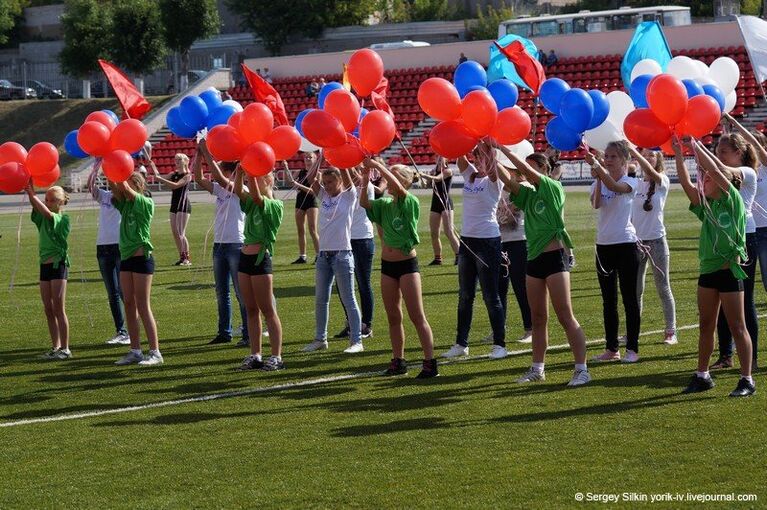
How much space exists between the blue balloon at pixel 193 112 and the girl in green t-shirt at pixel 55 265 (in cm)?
159

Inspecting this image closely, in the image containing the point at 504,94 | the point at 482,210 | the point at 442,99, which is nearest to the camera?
the point at 442,99

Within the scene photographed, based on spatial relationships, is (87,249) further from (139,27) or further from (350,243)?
(139,27)

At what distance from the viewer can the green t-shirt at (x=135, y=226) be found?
1000 cm

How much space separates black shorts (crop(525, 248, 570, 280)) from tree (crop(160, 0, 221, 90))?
152 ft

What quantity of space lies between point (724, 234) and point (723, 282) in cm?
32

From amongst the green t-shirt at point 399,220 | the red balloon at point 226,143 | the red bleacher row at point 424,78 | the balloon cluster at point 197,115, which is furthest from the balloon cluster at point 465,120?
the red bleacher row at point 424,78

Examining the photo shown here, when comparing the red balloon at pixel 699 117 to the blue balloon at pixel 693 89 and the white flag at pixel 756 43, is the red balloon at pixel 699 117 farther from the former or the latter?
the white flag at pixel 756 43

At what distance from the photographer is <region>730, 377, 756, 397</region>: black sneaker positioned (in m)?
7.82

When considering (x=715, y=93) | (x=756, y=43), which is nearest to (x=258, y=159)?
(x=715, y=93)

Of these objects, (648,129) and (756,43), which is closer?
(648,129)

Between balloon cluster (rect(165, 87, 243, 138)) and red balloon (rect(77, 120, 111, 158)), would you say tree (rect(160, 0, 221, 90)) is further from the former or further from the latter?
red balloon (rect(77, 120, 111, 158))

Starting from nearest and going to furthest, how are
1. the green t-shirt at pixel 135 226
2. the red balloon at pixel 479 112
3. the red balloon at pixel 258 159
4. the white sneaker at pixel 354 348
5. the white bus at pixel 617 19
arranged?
the red balloon at pixel 479 112 → the red balloon at pixel 258 159 → the green t-shirt at pixel 135 226 → the white sneaker at pixel 354 348 → the white bus at pixel 617 19

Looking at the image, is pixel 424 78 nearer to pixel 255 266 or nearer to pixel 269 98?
pixel 269 98

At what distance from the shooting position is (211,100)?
10445 mm
